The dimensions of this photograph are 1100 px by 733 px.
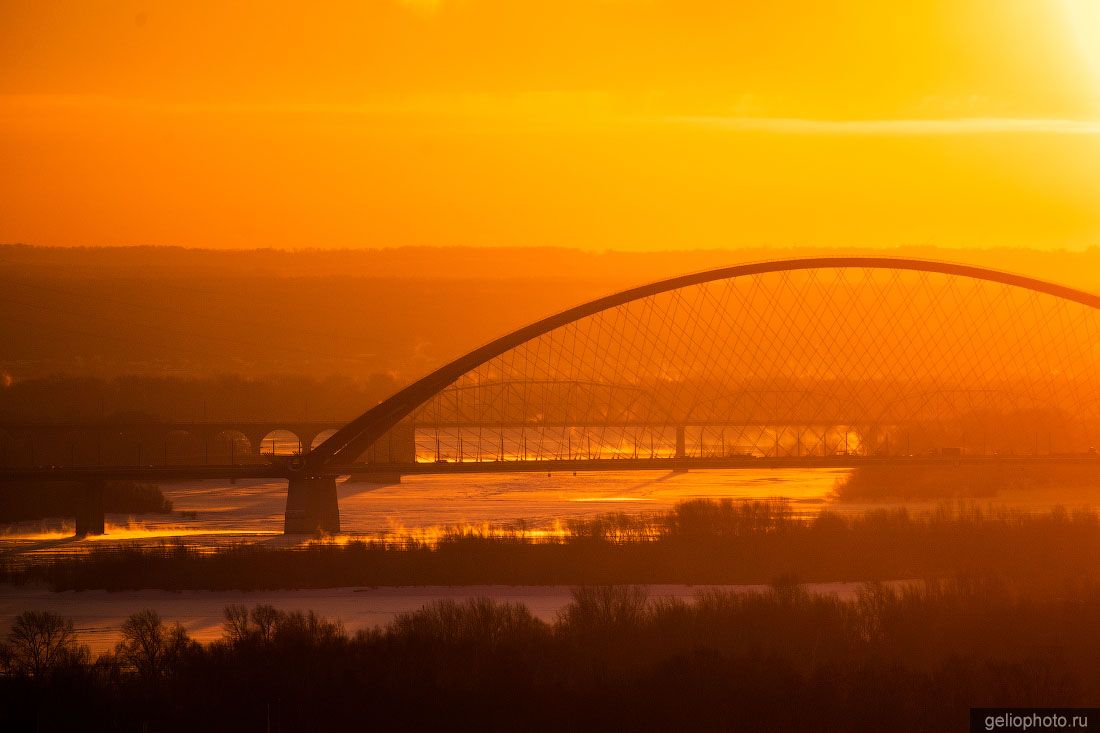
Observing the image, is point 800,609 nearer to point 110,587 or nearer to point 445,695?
point 445,695

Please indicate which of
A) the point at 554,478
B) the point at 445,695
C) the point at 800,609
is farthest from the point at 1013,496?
the point at 445,695

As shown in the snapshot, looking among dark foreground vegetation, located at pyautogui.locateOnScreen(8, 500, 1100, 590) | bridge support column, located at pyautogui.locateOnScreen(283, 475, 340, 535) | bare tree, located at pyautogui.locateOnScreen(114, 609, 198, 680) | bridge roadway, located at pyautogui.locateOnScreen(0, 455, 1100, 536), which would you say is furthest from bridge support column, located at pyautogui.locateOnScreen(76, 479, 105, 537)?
bare tree, located at pyautogui.locateOnScreen(114, 609, 198, 680)

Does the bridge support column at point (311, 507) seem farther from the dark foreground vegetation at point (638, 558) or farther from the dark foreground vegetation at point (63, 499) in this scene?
the dark foreground vegetation at point (63, 499)

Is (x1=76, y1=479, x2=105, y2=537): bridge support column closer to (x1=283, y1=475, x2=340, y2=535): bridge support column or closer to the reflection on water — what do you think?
the reflection on water

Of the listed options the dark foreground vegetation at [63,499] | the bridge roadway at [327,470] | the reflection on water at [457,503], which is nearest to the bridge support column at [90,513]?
the bridge roadway at [327,470]

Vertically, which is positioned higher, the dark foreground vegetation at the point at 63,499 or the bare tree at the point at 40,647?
the dark foreground vegetation at the point at 63,499

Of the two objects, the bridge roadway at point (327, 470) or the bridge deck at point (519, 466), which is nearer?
the bridge roadway at point (327, 470)

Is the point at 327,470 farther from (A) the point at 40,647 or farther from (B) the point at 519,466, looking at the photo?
(A) the point at 40,647
